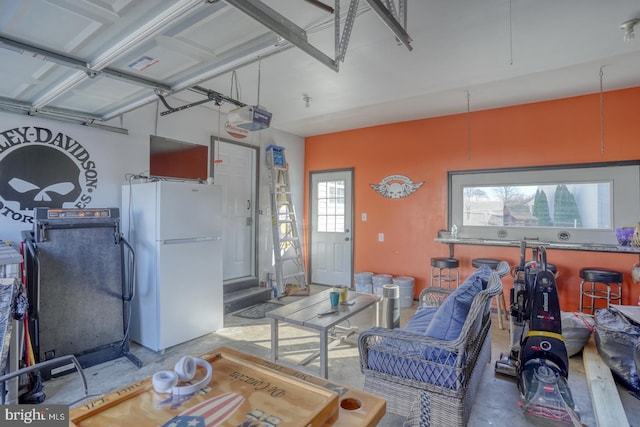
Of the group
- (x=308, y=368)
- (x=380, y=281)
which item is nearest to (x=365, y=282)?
(x=380, y=281)

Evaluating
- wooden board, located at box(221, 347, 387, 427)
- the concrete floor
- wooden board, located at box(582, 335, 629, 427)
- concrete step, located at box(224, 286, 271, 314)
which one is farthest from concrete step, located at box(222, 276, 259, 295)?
wooden board, located at box(582, 335, 629, 427)

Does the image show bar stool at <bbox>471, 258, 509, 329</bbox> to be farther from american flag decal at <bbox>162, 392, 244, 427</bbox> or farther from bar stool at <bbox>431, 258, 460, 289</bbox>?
american flag decal at <bbox>162, 392, 244, 427</bbox>

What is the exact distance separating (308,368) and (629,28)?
3.79 metres

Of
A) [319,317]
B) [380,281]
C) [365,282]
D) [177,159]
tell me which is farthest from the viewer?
[365,282]

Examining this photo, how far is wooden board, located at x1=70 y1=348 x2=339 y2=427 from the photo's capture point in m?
0.97

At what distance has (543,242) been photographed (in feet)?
13.9

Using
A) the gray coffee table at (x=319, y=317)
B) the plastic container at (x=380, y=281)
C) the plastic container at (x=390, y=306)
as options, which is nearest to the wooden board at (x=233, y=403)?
the gray coffee table at (x=319, y=317)

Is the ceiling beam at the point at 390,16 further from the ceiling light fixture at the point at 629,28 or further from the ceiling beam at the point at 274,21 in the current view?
the ceiling light fixture at the point at 629,28

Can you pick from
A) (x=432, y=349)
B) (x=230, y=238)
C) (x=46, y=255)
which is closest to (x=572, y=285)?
(x=432, y=349)

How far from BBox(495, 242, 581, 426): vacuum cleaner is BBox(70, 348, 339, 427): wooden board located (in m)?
1.94

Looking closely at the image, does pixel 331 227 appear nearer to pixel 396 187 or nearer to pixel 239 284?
pixel 396 187

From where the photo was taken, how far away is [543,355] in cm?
225

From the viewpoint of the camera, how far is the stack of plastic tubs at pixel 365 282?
17.4 feet

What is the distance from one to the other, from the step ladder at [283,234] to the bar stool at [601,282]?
3772mm
